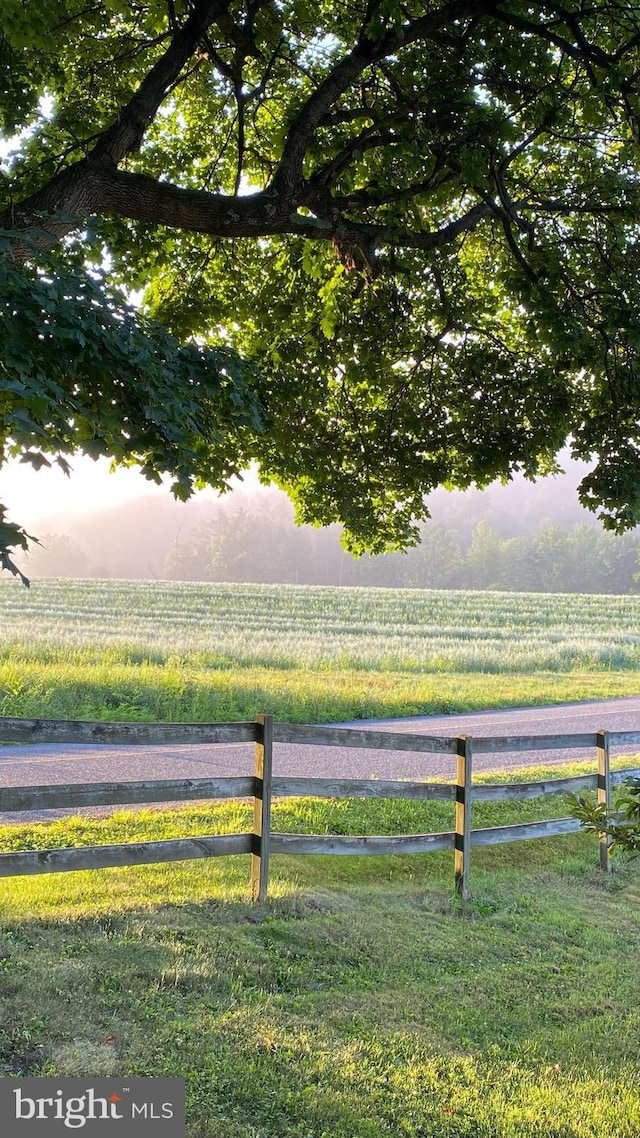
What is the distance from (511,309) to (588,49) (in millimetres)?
4644

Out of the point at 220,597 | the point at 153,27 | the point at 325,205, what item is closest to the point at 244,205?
the point at 325,205

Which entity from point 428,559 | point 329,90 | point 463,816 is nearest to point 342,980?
point 463,816

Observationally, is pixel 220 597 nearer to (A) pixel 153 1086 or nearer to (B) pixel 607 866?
(B) pixel 607 866

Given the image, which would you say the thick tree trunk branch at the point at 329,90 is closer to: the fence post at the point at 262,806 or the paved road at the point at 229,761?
the fence post at the point at 262,806

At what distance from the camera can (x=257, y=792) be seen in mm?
6363

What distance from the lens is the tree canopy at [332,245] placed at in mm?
5695

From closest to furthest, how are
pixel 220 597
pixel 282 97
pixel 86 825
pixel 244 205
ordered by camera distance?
pixel 244 205, pixel 86 825, pixel 282 97, pixel 220 597

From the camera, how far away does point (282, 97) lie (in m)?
10.2

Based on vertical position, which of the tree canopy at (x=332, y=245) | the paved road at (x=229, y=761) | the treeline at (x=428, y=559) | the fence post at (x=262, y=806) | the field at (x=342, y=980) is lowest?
the field at (x=342, y=980)

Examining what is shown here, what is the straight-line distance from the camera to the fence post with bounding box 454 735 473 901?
749 centimetres

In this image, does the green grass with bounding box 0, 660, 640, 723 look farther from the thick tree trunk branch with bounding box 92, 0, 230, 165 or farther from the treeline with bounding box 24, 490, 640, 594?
the treeline with bounding box 24, 490, 640, 594

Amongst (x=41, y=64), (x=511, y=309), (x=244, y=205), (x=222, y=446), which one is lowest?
(x=222, y=446)

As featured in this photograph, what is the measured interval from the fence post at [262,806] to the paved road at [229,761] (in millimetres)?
4130

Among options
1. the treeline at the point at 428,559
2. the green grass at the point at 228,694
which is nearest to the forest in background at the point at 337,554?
the treeline at the point at 428,559
